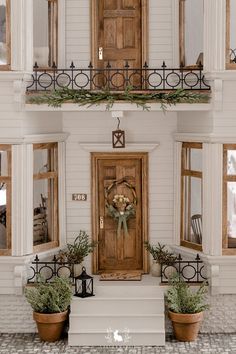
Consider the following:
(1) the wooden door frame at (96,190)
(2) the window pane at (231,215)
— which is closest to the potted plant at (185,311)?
(2) the window pane at (231,215)

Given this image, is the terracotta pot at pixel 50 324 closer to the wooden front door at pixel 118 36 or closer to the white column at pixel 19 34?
the white column at pixel 19 34

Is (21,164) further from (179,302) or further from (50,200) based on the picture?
(179,302)

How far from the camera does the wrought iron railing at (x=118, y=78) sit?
14359mm

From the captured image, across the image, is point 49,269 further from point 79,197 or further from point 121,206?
point 121,206

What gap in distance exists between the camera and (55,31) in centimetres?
1521

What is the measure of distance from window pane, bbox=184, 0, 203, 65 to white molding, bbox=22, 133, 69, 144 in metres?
2.92

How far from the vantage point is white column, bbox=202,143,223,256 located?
14.1 metres

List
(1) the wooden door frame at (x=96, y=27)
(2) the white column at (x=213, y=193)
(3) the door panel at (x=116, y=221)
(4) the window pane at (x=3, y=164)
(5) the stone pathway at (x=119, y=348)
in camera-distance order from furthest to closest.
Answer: (3) the door panel at (x=116, y=221) → (1) the wooden door frame at (x=96, y=27) → (4) the window pane at (x=3, y=164) → (2) the white column at (x=213, y=193) → (5) the stone pathway at (x=119, y=348)

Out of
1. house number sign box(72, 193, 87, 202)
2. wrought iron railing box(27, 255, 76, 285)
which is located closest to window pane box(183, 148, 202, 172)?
house number sign box(72, 193, 87, 202)

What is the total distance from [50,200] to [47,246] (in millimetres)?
946

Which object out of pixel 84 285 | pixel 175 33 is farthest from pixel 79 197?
pixel 175 33

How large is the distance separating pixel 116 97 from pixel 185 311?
13.7 ft

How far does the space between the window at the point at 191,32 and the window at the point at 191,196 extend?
173 centimetres

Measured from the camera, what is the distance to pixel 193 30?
1491cm
